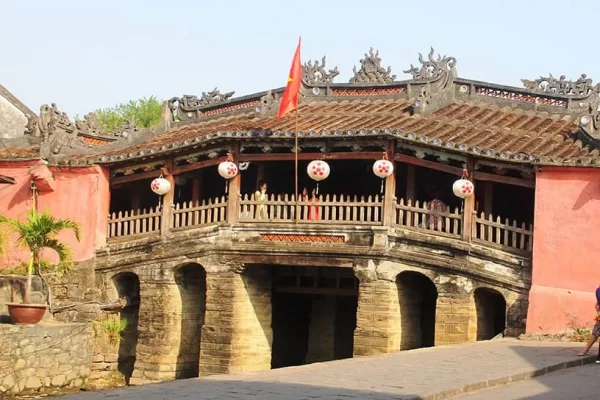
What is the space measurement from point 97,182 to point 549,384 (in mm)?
12052

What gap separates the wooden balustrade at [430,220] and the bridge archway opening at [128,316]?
6.18m

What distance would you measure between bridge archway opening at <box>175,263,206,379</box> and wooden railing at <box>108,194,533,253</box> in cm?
102

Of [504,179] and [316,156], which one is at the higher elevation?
[316,156]

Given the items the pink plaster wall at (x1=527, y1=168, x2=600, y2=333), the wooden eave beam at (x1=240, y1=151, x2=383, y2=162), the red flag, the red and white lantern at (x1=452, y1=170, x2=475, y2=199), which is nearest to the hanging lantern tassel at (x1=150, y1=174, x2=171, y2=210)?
the wooden eave beam at (x1=240, y1=151, x2=383, y2=162)

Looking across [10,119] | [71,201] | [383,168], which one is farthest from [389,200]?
[10,119]

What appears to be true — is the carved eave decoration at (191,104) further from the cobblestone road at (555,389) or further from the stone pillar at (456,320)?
the cobblestone road at (555,389)

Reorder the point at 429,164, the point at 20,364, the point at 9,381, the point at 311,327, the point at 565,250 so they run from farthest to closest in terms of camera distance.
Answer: the point at 311,327 < the point at 429,164 < the point at 20,364 < the point at 9,381 < the point at 565,250

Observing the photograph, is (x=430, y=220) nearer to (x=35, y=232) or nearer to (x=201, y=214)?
(x=201, y=214)

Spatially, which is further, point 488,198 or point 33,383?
point 488,198

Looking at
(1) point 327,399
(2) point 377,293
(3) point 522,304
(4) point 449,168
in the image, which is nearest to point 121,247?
(2) point 377,293

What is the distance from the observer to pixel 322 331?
22.1 meters

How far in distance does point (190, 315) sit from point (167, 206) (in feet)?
7.47

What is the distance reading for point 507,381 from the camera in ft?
37.5

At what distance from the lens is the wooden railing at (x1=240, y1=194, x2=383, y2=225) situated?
17953 mm
